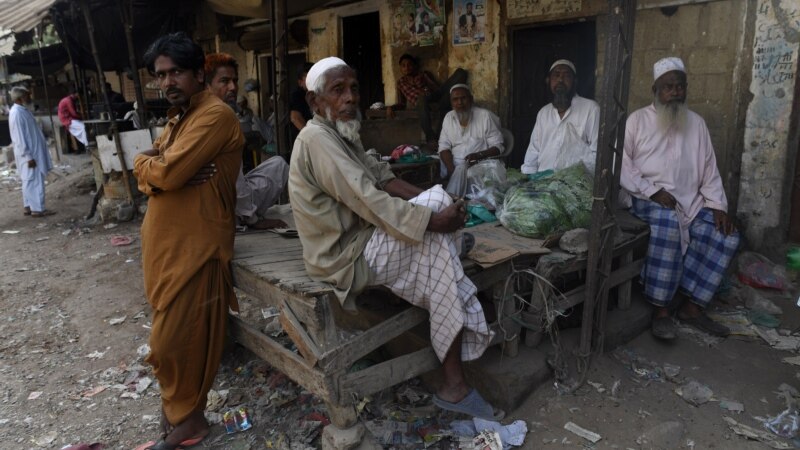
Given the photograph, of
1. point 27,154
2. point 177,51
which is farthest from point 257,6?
point 27,154

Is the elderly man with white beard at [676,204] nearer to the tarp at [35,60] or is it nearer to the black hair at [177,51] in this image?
the black hair at [177,51]

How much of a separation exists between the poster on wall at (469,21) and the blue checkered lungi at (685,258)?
11.4ft

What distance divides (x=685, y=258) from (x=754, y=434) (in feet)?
5.02

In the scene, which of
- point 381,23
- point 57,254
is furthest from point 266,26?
point 57,254

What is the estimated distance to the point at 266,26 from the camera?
1012 cm

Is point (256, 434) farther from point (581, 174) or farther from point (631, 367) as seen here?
point (581, 174)

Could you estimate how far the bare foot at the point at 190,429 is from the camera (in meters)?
3.11

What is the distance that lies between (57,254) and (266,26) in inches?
217

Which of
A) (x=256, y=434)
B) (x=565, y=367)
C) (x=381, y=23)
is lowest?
(x=256, y=434)

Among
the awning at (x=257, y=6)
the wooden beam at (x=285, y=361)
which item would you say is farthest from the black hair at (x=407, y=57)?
the wooden beam at (x=285, y=361)

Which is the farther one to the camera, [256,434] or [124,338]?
[124,338]

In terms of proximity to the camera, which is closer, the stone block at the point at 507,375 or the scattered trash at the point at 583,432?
the scattered trash at the point at 583,432

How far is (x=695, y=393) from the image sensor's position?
3375 millimetres

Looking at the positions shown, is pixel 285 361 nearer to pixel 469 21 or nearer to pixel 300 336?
pixel 300 336
